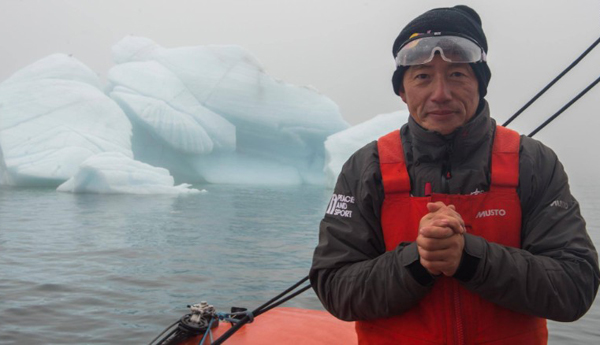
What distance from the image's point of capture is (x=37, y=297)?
5199 millimetres

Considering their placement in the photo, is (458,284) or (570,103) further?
(570,103)

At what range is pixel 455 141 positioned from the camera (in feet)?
3.96

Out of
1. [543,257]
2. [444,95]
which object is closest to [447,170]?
[444,95]

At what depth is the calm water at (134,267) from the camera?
4496mm

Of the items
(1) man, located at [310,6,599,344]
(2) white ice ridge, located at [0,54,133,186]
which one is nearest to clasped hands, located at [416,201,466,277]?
(1) man, located at [310,6,599,344]

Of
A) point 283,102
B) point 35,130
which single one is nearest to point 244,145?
point 283,102

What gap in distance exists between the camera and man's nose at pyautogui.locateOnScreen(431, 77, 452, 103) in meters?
1.19

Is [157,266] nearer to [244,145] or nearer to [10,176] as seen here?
[10,176]

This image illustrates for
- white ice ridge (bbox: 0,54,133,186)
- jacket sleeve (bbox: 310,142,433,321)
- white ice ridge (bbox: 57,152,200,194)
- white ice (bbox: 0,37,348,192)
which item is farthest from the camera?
white ice (bbox: 0,37,348,192)

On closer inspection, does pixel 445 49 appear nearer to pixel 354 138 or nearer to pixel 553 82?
pixel 553 82

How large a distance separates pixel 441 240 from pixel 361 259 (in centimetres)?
26

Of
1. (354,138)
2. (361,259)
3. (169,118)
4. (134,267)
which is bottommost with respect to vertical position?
(134,267)

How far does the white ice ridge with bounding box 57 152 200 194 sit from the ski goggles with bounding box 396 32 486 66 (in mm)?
15786

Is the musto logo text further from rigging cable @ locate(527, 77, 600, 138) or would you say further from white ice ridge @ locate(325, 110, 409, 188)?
white ice ridge @ locate(325, 110, 409, 188)
